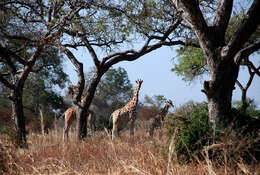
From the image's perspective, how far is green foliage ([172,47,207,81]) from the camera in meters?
16.6

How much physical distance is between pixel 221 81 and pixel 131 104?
4775mm

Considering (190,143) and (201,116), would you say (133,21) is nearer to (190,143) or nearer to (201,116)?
(201,116)

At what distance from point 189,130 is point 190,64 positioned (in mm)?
12628

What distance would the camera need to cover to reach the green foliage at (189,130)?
5246mm

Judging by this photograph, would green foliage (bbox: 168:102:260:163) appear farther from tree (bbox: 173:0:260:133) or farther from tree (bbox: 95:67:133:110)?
tree (bbox: 95:67:133:110)

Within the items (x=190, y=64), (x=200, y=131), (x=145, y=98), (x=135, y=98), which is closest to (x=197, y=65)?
(x=190, y=64)

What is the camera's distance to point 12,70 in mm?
10867

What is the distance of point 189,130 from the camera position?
537 centimetres

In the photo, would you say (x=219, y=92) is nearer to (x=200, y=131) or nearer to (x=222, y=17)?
(x=200, y=131)

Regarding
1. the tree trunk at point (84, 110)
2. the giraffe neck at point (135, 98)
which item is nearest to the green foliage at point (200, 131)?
the giraffe neck at point (135, 98)

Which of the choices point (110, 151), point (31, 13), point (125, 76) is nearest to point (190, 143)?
point (110, 151)

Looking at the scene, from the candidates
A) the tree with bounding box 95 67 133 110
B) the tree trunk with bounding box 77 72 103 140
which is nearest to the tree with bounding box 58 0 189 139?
the tree trunk with bounding box 77 72 103 140

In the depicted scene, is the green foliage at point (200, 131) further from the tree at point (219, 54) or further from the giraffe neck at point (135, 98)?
the giraffe neck at point (135, 98)

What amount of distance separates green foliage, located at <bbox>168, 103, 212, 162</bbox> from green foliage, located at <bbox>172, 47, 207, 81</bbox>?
34.2 feet
